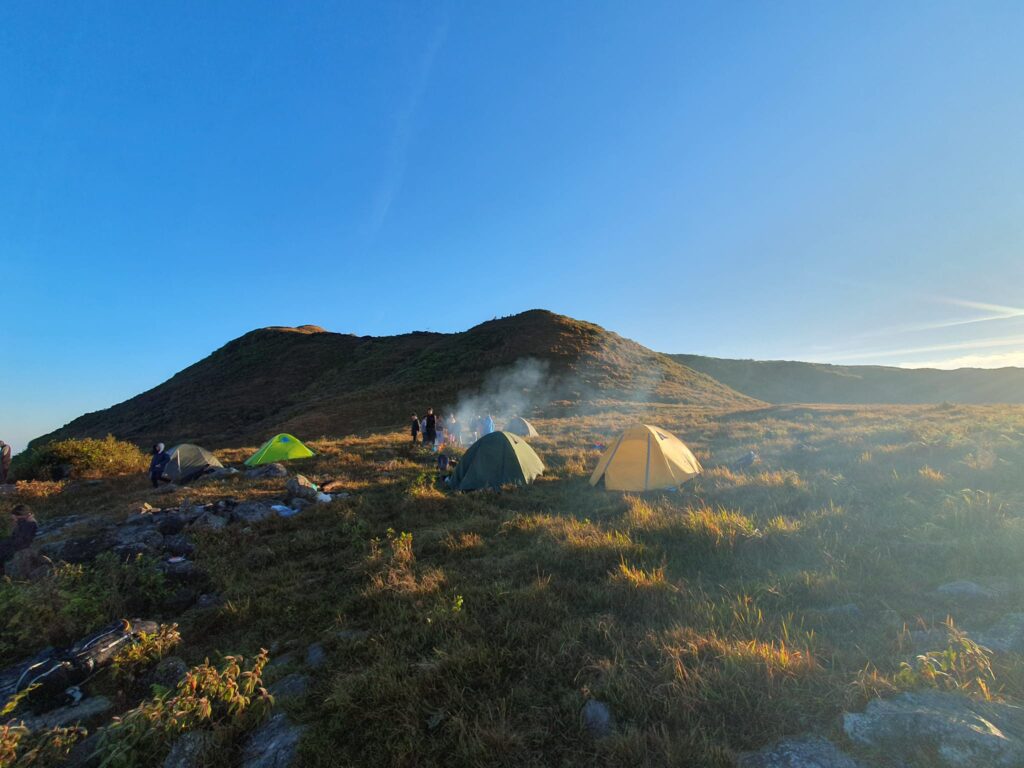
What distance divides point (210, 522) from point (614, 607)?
29.9 feet

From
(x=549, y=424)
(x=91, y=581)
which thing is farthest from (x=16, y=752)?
(x=549, y=424)

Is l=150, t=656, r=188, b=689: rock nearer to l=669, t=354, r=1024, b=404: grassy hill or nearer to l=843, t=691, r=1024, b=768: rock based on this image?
l=843, t=691, r=1024, b=768: rock

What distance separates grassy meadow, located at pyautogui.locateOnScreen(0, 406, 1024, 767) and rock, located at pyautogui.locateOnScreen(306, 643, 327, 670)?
Result: 0.10m

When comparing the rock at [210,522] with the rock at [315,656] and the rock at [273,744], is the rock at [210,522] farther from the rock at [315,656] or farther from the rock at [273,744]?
the rock at [273,744]

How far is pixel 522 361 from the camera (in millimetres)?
47344

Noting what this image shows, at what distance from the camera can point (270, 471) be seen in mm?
14891

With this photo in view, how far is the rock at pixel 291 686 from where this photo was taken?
4.17 m

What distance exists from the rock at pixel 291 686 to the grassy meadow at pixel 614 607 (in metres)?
0.13

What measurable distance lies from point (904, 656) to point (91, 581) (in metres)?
10.7

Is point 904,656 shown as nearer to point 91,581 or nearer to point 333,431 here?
point 91,581

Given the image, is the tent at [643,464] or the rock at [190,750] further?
the tent at [643,464]

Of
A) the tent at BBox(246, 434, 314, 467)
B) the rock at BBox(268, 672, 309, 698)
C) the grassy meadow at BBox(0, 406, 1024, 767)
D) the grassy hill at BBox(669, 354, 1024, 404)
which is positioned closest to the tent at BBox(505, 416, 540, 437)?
the tent at BBox(246, 434, 314, 467)

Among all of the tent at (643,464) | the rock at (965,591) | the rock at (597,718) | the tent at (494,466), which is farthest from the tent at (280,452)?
the rock at (965,591)

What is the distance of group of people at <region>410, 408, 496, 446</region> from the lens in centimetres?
1905
